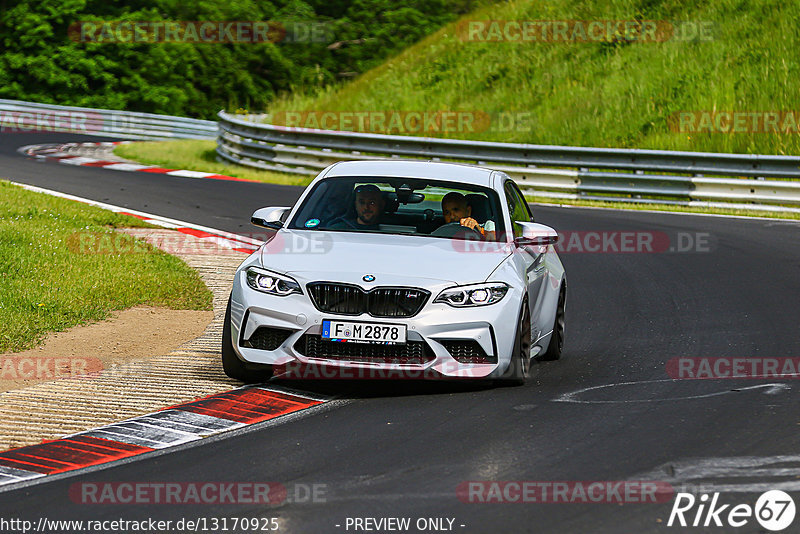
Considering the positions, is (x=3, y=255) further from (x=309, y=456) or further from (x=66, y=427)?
(x=309, y=456)

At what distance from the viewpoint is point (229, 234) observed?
1650cm

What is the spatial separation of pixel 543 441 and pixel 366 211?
2899 mm

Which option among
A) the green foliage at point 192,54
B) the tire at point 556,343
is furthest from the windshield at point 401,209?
the green foliage at point 192,54

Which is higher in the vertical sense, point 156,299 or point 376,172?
point 376,172

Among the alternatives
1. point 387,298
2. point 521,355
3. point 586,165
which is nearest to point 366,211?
point 387,298

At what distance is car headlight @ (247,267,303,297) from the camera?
7958mm

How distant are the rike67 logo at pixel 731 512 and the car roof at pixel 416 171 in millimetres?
4174

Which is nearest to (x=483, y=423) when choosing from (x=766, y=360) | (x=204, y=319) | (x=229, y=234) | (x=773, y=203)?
(x=766, y=360)

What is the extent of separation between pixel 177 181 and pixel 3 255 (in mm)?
10657

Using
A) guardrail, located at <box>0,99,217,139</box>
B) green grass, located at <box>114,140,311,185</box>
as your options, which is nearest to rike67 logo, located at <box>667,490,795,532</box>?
green grass, located at <box>114,140,311,185</box>

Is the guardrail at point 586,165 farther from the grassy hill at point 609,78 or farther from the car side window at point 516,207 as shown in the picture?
the car side window at point 516,207

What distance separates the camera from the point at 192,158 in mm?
30938

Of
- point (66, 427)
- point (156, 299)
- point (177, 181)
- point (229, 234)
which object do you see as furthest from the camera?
point (177, 181)

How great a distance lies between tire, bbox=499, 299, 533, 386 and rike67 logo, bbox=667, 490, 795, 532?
100 inches
